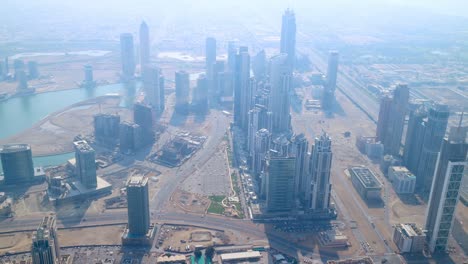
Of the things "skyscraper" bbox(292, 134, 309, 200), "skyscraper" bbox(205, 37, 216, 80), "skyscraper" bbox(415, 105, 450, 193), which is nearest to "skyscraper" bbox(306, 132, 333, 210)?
"skyscraper" bbox(292, 134, 309, 200)

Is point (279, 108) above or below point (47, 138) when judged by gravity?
above

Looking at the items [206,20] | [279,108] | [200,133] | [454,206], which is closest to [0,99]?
[200,133]

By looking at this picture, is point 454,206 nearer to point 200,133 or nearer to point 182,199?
point 182,199

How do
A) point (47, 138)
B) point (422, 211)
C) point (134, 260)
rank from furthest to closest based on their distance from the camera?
point (47, 138) < point (422, 211) < point (134, 260)

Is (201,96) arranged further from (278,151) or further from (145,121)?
(278,151)

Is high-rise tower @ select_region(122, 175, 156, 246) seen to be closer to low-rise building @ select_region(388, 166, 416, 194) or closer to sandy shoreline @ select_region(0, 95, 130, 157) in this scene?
sandy shoreline @ select_region(0, 95, 130, 157)
